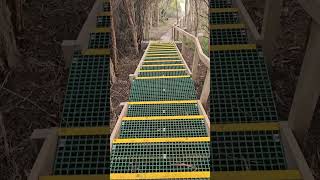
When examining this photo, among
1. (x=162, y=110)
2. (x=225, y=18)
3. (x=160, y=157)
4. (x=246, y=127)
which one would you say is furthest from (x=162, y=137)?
(x=225, y=18)

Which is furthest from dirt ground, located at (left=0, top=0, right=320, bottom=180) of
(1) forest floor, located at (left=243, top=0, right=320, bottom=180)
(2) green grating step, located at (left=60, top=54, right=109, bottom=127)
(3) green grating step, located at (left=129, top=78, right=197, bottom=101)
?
(3) green grating step, located at (left=129, top=78, right=197, bottom=101)

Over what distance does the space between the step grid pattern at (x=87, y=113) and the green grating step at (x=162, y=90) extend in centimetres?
223

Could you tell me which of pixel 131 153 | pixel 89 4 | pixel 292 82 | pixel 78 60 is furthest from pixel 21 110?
pixel 292 82

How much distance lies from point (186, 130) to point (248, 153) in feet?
4.96

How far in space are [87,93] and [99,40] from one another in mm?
694

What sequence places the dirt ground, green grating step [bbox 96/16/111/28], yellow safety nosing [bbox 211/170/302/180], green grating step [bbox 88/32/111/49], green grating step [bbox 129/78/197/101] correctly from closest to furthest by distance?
yellow safety nosing [bbox 211/170/302/180] → the dirt ground → green grating step [bbox 88/32/111/49] → green grating step [bbox 96/16/111/28] → green grating step [bbox 129/78/197/101]

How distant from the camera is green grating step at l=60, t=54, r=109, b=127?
2426mm

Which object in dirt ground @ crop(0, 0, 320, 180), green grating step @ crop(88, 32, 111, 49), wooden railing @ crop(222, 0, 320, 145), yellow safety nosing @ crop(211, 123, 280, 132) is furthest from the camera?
green grating step @ crop(88, 32, 111, 49)

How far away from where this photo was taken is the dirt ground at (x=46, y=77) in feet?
6.82

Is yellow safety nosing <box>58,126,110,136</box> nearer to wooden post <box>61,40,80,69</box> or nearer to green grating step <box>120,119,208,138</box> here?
wooden post <box>61,40,80,69</box>

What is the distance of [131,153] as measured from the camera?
10.1 feet

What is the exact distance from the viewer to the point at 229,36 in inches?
125

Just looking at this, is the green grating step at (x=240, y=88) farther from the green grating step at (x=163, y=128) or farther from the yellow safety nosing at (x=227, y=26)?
the green grating step at (x=163, y=128)

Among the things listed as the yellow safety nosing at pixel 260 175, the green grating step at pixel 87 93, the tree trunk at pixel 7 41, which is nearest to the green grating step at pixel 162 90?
the green grating step at pixel 87 93
